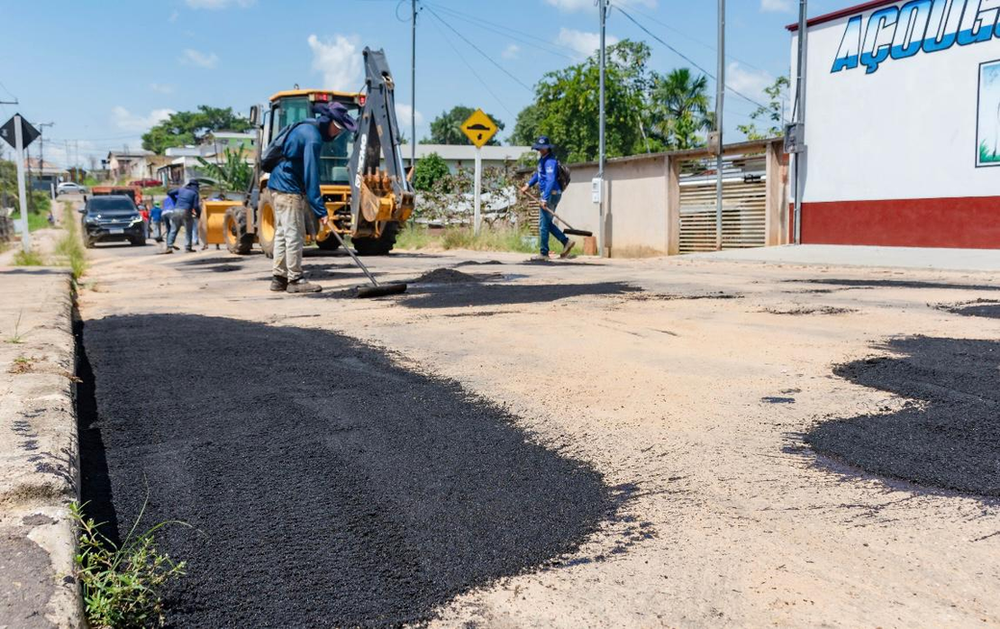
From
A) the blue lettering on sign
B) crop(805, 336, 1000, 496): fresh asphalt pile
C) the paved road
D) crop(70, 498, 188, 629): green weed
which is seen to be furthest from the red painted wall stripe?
crop(70, 498, 188, 629): green weed

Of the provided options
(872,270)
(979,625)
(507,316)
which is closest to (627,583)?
(979,625)

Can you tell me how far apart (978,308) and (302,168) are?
680cm

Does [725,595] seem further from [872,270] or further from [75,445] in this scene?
[872,270]

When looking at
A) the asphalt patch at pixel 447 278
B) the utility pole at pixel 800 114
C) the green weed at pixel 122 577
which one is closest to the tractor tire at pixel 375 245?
the asphalt patch at pixel 447 278

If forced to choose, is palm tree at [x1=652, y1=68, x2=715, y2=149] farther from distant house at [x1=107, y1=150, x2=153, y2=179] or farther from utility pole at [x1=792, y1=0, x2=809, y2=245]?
distant house at [x1=107, y1=150, x2=153, y2=179]

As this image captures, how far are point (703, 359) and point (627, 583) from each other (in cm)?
300

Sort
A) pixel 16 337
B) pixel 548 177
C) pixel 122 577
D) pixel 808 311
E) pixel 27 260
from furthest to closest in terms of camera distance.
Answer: pixel 548 177, pixel 27 260, pixel 808 311, pixel 16 337, pixel 122 577

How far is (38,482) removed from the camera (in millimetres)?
2732

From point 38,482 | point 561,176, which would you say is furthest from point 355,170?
point 38,482

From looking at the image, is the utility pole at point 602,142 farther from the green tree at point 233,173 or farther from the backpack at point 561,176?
the green tree at point 233,173

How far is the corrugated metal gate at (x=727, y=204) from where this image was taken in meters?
18.0

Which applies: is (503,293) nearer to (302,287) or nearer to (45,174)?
(302,287)

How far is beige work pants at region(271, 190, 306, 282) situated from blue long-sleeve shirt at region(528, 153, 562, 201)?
6482 millimetres

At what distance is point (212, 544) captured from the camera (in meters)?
2.66
